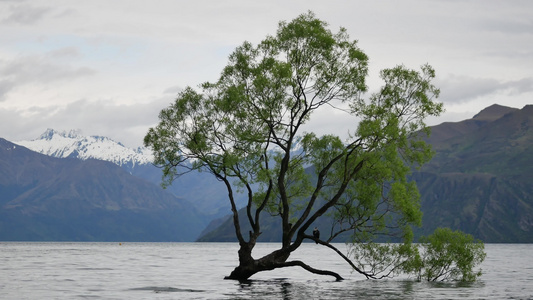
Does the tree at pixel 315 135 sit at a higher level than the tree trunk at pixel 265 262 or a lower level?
higher

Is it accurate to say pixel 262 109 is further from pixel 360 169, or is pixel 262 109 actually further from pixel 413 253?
pixel 413 253

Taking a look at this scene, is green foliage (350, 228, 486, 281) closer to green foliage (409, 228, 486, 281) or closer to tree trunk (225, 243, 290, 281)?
green foliage (409, 228, 486, 281)

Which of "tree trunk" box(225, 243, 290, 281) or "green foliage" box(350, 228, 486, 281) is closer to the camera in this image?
"green foliage" box(350, 228, 486, 281)

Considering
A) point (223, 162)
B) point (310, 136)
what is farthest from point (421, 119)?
point (223, 162)

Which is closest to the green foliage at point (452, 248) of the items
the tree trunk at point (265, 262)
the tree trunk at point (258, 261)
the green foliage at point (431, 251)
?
the green foliage at point (431, 251)

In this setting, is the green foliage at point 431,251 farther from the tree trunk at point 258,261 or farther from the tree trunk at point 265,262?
the tree trunk at point 258,261

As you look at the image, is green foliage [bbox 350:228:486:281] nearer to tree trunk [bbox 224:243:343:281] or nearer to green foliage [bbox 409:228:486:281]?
green foliage [bbox 409:228:486:281]

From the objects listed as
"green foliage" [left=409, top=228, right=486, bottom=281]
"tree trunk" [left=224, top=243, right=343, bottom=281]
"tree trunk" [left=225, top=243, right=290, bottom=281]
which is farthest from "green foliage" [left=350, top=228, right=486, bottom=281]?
"tree trunk" [left=225, top=243, right=290, bottom=281]

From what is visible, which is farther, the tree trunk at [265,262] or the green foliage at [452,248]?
the green foliage at [452,248]

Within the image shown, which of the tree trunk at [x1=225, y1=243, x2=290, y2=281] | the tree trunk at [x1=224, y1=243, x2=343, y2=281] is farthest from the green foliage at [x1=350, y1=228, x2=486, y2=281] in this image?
the tree trunk at [x1=225, y1=243, x2=290, y2=281]

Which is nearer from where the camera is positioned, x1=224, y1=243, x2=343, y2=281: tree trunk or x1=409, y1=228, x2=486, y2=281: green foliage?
x1=224, y1=243, x2=343, y2=281: tree trunk

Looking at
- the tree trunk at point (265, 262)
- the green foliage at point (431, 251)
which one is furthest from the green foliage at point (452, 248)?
the tree trunk at point (265, 262)

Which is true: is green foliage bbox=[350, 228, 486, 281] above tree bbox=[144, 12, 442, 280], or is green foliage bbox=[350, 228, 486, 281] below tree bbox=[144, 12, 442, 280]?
below

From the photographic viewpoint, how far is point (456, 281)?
261 feet
